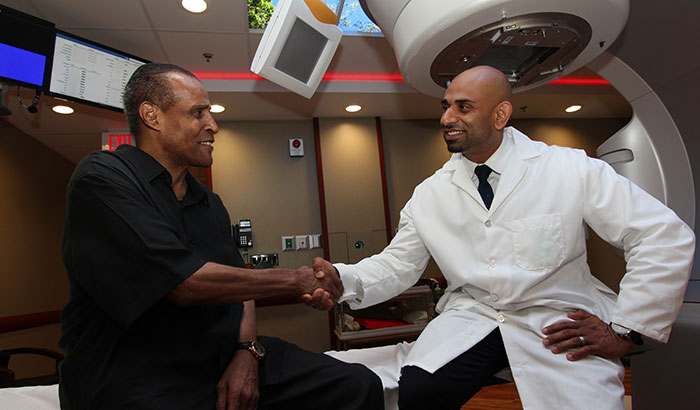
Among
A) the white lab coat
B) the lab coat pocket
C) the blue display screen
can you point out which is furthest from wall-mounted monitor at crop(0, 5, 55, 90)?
the lab coat pocket

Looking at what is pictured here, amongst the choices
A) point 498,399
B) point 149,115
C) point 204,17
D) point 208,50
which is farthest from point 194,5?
point 498,399

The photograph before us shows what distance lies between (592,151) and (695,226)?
3963 mm

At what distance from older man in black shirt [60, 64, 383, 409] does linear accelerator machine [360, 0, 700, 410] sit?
2.78ft

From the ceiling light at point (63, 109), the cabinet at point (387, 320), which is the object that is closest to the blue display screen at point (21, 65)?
the ceiling light at point (63, 109)

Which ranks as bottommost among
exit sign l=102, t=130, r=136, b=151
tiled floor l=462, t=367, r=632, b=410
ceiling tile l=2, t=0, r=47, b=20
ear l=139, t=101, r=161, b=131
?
tiled floor l=462, t=367, r=632, b=410

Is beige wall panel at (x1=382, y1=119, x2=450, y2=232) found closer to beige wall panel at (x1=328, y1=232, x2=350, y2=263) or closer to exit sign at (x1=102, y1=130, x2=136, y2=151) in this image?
beige wall panel at (x1=328, y1=232, x2=350, y2=263)

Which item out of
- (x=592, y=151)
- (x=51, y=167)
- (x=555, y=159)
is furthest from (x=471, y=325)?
(x=51, y=167)

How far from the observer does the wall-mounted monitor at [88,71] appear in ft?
8.54

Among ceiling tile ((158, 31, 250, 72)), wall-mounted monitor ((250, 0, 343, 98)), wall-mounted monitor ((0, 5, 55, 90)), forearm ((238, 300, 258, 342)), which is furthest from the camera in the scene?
ceiling tile ((158, 31, 250, 72))

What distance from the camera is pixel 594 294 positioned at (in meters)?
1.36

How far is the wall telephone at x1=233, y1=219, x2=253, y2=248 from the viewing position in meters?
4.11

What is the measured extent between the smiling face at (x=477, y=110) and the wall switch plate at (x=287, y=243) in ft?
9.71

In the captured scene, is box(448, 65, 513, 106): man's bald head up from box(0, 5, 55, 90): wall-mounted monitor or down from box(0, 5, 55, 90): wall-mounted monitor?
down

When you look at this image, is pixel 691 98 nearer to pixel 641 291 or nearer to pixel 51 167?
pixel 641 291
